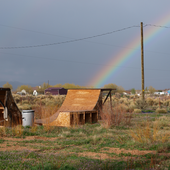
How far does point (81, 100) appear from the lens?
15547 millimetres

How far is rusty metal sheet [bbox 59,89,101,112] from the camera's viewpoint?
15005mm

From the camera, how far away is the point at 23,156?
19.9 feet

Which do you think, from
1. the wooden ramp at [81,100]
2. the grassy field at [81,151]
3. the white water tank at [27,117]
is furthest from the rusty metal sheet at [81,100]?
the grassy field at [81,151]

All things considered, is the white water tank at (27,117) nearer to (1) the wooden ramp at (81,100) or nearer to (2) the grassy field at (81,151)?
(2) the grassy field at (81,151)

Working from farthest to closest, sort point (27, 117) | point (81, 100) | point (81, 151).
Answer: point (81, 100) → point (27, 117) → point (81, 151)

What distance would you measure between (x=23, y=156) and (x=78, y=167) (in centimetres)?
173

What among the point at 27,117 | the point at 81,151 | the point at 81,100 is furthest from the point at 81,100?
the point at 81,151

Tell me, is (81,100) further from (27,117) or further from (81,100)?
(27,117)

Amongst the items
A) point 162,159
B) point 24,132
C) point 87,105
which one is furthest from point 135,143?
point 87,105

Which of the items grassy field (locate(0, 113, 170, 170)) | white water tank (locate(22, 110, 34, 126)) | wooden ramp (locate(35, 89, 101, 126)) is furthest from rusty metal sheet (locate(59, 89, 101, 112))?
grassy field (locate(0, 113, 170, 170))

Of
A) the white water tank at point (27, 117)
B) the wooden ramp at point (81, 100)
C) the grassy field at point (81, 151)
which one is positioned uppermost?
the wooden ramp at point (81, 100)

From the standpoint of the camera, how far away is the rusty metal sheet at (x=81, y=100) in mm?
15005

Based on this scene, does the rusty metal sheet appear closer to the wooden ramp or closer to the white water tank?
the wooden ramp

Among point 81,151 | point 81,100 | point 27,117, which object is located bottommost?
point 81,151
